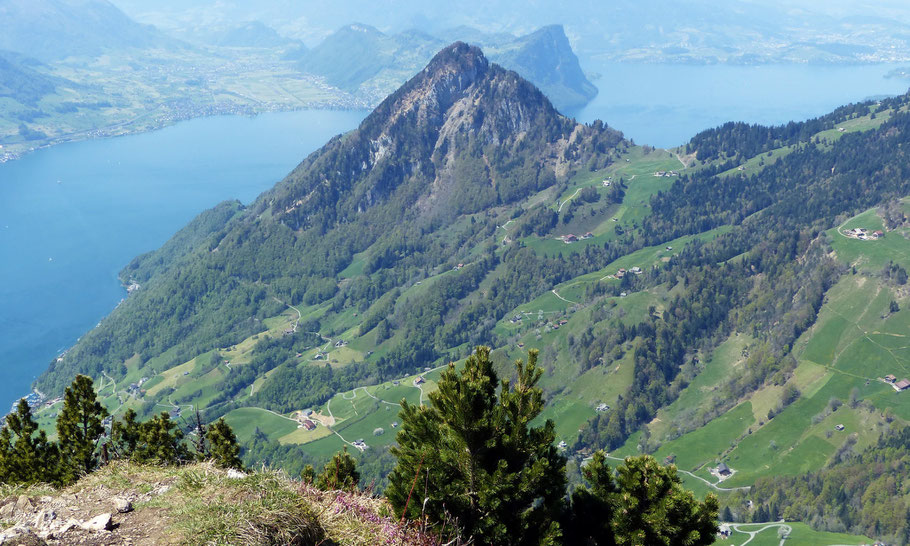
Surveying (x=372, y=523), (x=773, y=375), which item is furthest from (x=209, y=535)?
(x=773, y=375)

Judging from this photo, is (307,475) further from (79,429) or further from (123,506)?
(79,429)

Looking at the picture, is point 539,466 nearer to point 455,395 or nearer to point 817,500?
point 455,395

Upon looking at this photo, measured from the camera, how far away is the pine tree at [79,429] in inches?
1654

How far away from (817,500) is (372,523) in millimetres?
146772

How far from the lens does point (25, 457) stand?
144ft

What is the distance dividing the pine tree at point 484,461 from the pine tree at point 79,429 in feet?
98.2

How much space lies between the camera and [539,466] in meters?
21.4

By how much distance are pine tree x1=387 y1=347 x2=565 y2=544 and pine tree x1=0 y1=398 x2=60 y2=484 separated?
110ft

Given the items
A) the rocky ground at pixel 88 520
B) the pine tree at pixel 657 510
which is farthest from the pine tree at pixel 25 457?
the pine tree at pixel 657 510

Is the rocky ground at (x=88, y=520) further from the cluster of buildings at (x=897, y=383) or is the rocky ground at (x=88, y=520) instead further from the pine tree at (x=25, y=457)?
the cluster of buildings at (x=897, y=383)

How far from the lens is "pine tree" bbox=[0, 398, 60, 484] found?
4284 centimetres

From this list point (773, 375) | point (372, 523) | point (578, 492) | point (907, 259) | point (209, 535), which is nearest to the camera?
point (209, 535)

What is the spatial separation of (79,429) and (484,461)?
34864mm

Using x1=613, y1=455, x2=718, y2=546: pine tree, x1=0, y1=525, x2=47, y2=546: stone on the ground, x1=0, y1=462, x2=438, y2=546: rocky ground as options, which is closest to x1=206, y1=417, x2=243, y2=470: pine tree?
x1=0, y1=462, x2=438, y2=546: rocky ground
